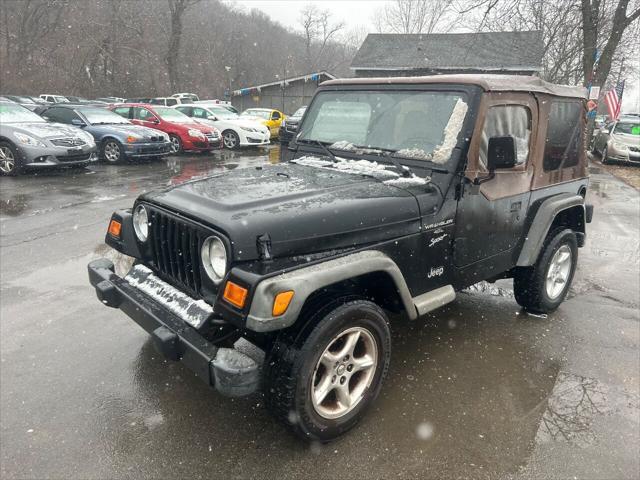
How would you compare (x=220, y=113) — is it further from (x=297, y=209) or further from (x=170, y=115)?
(x=297, y=209)

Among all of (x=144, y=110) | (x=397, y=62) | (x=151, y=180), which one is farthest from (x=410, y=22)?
(x=151, y=180)

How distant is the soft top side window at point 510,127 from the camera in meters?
3.22

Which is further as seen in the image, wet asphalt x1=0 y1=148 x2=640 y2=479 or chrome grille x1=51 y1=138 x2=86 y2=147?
chrome grille x1=51 y1=138 x2=86 y2=147

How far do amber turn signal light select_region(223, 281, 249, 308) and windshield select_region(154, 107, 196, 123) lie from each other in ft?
48.2

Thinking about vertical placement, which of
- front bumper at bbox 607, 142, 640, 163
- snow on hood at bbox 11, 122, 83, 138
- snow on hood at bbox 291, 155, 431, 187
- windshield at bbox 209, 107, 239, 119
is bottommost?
front bumper at bbox 607, 142, 640, 163

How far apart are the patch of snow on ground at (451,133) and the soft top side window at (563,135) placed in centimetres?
117

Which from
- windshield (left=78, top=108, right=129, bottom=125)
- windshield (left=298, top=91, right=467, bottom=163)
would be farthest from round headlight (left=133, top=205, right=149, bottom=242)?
windshield (left=78, top=108, right=129, bottom=125)

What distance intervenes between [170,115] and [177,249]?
14742 mm

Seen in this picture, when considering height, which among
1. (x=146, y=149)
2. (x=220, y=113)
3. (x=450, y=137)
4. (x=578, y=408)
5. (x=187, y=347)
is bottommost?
(x=578, y=408)

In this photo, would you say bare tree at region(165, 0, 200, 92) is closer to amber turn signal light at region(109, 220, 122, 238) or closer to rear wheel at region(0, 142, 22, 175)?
rear wheel at region(0, 142, 22, 175)

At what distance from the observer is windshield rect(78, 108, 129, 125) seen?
13.1 meters

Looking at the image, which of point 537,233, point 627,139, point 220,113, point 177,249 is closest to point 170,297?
point 177,249

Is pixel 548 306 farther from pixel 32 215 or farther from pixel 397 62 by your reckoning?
pixel 397 62

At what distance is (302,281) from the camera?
2244 millimetres
